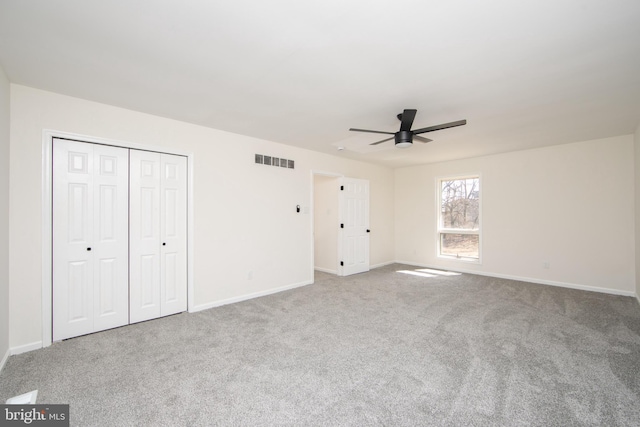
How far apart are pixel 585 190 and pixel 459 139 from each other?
2.40 metres

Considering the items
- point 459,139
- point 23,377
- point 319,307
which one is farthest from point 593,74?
point 23,377

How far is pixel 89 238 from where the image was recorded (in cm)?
306

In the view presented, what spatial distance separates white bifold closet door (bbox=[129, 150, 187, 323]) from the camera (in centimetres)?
337

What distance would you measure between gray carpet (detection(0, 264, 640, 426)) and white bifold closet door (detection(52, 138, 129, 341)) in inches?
10.1

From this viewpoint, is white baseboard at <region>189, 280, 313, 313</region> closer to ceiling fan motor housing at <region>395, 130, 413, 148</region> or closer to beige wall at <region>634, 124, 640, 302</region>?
ceiling fan motor housing at <region>395, 130, 413, 148</region>

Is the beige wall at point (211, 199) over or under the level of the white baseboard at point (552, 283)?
over

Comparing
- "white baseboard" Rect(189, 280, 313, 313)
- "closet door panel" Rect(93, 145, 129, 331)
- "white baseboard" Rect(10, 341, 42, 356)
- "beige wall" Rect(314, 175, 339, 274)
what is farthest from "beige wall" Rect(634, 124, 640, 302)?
"white baseboard" Rect(10, 341, 42, 356)

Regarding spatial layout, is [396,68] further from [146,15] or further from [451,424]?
[451,424]

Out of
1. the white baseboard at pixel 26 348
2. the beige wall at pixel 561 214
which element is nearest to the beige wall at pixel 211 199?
the white baseboard at pixel 26 348

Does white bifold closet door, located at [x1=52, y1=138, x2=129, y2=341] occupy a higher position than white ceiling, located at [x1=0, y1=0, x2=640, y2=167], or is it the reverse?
white ceiling, located at [x1=0, y1=0, x2=640, y2=167]

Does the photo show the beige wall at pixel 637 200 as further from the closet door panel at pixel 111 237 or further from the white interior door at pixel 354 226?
the closet door panel at pixel 111 237

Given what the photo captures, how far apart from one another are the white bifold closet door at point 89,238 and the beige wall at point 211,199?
0.51 ft

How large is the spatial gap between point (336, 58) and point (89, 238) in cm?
317

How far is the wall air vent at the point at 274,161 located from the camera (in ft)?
14.7
